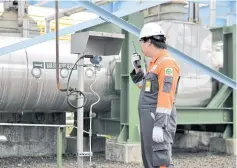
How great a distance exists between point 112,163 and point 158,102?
12.8 feet

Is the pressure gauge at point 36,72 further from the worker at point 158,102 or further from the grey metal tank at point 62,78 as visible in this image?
the worker at point 158,102

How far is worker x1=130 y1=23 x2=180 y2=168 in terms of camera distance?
146 inches

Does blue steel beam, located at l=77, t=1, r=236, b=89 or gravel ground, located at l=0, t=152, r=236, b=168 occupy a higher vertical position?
blue steel beam, located at l=77, t=1, r=236, b=89

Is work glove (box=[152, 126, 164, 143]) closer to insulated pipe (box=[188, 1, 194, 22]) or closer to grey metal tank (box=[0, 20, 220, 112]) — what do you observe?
grey metal tank (box=[0, 20, 220, 112])

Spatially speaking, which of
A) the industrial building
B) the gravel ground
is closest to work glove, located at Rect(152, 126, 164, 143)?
the industrial building

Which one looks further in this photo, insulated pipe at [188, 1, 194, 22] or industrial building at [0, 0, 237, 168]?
insulated pipe at [188, 1, 194, 22]

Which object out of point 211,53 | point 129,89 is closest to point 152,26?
point 129,89

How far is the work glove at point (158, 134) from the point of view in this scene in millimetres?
3661

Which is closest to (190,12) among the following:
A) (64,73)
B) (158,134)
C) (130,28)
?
(130,28)

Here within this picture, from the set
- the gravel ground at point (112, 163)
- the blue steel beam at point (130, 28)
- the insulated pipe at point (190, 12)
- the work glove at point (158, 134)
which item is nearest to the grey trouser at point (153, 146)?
the work glove at point (158, 134)

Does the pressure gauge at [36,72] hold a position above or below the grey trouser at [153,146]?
above

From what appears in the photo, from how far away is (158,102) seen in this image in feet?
12.2

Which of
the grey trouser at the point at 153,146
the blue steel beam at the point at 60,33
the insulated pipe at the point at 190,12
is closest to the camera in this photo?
the grey trouser at the point at 153,146

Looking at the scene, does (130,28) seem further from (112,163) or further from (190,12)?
(190,12)
